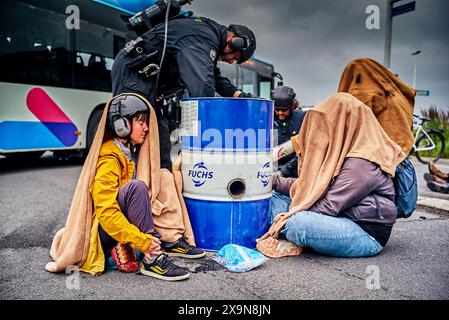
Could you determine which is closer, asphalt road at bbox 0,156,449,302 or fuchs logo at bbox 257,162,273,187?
asphalt road at bbox 0,156,449,302

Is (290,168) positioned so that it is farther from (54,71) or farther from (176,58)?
(54,71)

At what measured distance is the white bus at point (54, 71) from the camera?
6641 millimetres

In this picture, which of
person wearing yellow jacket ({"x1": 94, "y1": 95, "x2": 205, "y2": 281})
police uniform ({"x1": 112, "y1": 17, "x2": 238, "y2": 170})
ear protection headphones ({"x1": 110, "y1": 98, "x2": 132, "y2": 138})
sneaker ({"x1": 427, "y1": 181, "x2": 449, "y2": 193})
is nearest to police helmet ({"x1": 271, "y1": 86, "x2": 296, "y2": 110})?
police uniform ({"x1": 112, "y1": 17, "x2": 238, "y2": 170})

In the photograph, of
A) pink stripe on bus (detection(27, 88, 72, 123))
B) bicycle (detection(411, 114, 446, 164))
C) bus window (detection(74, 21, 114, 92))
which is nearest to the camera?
pink stripe on bus (detection(27, 88, 72, 123))

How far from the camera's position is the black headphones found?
3.41m

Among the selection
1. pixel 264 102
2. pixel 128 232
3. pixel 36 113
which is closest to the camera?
pixel 128 232

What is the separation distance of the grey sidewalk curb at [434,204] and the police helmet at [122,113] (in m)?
3.69

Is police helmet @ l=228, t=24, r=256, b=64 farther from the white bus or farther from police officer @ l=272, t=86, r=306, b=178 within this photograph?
the white bus

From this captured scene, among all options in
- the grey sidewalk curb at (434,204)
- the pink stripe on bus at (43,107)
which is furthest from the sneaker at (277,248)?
the pink stripe on bus at (43,107)

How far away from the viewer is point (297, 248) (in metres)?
3.03

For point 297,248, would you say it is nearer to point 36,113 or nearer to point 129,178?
point 129,178

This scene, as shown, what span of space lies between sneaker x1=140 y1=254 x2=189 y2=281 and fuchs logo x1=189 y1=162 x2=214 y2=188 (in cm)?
65
